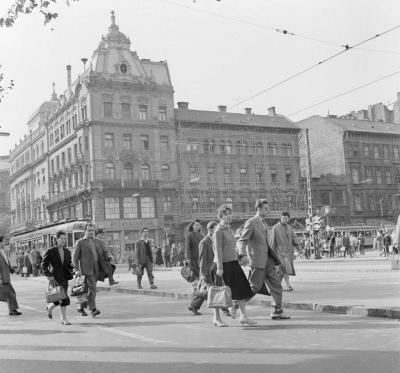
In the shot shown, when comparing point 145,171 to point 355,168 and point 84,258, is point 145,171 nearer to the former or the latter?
point 355,168

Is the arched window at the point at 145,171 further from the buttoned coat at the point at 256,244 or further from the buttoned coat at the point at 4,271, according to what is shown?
the buttoned coat at the point at 256,244

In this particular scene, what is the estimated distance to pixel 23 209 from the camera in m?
83.5

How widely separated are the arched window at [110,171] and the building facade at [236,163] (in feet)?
23.6

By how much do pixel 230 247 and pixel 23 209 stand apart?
77972 mm

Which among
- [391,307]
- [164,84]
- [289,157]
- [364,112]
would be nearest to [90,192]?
[164,84]

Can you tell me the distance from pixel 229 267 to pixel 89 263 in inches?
139

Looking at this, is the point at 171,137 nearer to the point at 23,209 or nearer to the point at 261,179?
the point at 261,179

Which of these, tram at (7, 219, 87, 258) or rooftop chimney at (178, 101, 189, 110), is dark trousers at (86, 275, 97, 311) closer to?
tram at (7, 219, 87, 258)

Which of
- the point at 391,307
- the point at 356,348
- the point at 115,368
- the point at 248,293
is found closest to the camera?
the point at 115,368

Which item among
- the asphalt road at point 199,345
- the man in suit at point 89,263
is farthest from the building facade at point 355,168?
the asphalt road at point 199,345

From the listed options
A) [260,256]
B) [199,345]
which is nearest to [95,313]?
[260,256]

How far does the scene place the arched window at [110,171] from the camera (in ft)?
192

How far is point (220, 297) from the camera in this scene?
29.9 ft

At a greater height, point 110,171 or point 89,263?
point 110,171
